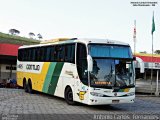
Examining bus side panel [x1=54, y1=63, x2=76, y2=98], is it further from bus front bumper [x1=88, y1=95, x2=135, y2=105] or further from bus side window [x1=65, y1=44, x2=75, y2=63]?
bus front bumper [x1=88, y1=95, x2=135, y2=105]

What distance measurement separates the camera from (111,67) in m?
15.6

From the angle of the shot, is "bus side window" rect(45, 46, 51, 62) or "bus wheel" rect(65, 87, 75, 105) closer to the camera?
"bus wheel" rect(65, 87, 75, 105)

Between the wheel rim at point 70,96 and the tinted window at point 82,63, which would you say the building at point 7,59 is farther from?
the tinted window at point 82,63

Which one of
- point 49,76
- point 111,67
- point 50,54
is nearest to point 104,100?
point 111,67

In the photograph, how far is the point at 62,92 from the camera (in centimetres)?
1797

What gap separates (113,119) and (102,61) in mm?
3529

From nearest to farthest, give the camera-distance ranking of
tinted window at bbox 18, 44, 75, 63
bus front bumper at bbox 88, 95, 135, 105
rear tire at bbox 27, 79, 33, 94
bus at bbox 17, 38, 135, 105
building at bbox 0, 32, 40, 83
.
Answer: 1. bus front bumper at bbox 88, 95, 135, 105
2. bus at bbox 17, 38, 135, 105
3. tinted window at bbox 18, 44, 75, 63
4. rear tire at bbox 27, 79, 33, 94
5. building at bbox 0, 32, 40, 83

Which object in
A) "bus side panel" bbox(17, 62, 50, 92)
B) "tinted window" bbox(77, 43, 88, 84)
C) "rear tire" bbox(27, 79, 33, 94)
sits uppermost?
"tinted window" bbox(77, 43, 88, 84)

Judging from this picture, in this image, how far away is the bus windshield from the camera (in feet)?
50.4

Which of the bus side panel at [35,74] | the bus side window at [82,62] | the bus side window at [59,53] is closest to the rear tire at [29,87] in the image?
the bus side panel at [35,74]

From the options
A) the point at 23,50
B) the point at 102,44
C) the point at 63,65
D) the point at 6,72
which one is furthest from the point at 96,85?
the point at 6,72

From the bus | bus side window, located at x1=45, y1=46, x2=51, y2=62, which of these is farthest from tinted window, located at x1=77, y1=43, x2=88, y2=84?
bus side window, located at x1=45, y1=46, x2=51, y2=62

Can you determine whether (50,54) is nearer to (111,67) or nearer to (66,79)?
(66,79)

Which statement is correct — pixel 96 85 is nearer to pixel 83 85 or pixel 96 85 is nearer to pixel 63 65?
pixel 83 85
